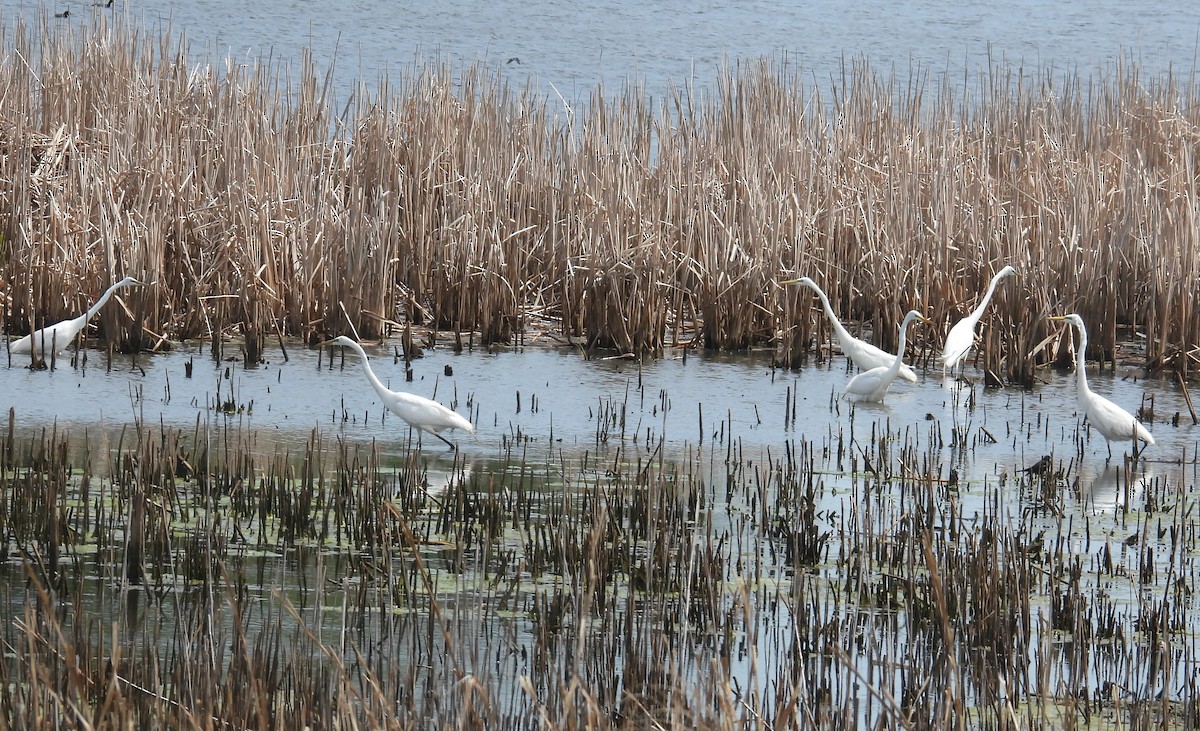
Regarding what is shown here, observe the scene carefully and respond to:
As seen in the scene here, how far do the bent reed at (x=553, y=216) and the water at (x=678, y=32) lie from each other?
970 centimetres

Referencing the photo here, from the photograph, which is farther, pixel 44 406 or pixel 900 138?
pixel 900 138

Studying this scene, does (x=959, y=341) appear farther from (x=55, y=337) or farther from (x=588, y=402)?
(x=55, y=337)

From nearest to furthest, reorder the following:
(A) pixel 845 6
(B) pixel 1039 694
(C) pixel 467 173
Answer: (B) pixel 1039 694
(C) pixel 467 173
(A) pixel 845 6

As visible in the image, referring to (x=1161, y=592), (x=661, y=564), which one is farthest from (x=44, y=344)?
(x=1161, y=592)

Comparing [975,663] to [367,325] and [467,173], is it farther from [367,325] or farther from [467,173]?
[467,173]

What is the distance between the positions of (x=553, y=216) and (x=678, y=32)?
55.0 feet

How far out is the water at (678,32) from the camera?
23.1 meters

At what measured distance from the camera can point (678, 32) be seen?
26656 mm

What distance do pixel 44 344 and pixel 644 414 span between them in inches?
127

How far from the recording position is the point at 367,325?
9.92m

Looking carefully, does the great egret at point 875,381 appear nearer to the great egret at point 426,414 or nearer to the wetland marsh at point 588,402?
the wetland marsh at point 588,402

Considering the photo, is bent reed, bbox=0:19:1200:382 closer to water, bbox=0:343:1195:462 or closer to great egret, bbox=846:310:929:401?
water, bbox=0:343:1195:462

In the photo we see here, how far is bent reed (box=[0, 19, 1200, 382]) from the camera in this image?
9.52 meters

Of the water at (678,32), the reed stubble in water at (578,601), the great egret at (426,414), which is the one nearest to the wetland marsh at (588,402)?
the reed stubble in water at (578,601)
